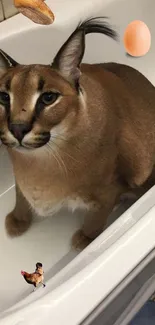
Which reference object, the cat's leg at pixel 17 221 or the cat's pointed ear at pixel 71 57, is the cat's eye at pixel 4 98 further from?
the cat's leg at pixel 17 221

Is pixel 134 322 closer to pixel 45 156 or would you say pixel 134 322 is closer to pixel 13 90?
pixel 45 156

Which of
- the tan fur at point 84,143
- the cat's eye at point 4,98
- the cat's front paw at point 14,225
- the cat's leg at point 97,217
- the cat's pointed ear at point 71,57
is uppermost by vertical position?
the cat's pointed ear at point 71,57

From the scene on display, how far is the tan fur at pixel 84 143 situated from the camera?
35.1 inches

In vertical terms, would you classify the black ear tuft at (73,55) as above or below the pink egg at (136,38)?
above

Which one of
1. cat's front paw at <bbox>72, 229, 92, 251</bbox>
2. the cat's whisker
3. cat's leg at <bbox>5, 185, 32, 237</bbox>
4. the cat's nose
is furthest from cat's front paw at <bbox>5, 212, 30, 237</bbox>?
the cat's nose

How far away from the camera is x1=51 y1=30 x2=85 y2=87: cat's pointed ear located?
86cm

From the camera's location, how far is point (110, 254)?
2.76 feet

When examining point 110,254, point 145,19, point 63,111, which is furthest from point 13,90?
point 145,19

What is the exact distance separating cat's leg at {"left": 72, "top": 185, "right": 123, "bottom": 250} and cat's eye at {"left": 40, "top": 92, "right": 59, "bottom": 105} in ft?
1.01

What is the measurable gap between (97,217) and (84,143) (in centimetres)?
24

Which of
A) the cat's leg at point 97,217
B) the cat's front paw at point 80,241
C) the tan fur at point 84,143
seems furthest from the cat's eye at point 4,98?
the cat's front paw at point 80,241

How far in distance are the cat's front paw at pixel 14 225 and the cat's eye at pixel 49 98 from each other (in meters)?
0.49

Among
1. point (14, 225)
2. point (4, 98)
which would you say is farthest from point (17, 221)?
point (4, 98)

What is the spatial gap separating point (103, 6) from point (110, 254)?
0.85 meters
